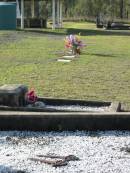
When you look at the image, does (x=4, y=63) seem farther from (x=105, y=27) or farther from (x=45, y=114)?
(x=105, y=27)

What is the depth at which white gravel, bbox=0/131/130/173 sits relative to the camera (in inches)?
202

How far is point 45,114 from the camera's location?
652cm

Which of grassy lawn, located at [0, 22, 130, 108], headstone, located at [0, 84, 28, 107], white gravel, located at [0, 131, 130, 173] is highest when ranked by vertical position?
headstone, located at [0, 84, 28, 107]

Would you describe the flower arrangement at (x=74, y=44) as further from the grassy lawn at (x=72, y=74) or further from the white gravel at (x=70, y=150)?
→ the white gravel at (x=70, y=150)

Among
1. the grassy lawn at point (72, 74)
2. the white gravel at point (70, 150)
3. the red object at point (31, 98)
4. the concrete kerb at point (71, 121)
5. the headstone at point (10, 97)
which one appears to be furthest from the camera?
the grassy lawn at point (72, 74)

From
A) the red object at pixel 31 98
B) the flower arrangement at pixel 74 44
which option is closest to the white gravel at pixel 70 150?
the red object at pixel 31 98

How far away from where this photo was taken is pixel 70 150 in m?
5.80

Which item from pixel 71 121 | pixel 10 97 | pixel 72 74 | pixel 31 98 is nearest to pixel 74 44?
pixel 72 74

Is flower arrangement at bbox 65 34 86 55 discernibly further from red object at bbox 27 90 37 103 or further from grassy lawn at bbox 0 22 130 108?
red object at bbox 27 90 37 103

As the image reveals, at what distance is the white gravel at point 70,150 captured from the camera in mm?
→ 5141

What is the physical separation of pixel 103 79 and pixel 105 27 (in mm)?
37419

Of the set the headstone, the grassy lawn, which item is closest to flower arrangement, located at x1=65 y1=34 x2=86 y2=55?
the grassy lawn

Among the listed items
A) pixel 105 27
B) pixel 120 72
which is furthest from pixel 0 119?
pixel 105 27

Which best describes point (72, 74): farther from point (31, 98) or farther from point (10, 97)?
point (10, 97)
